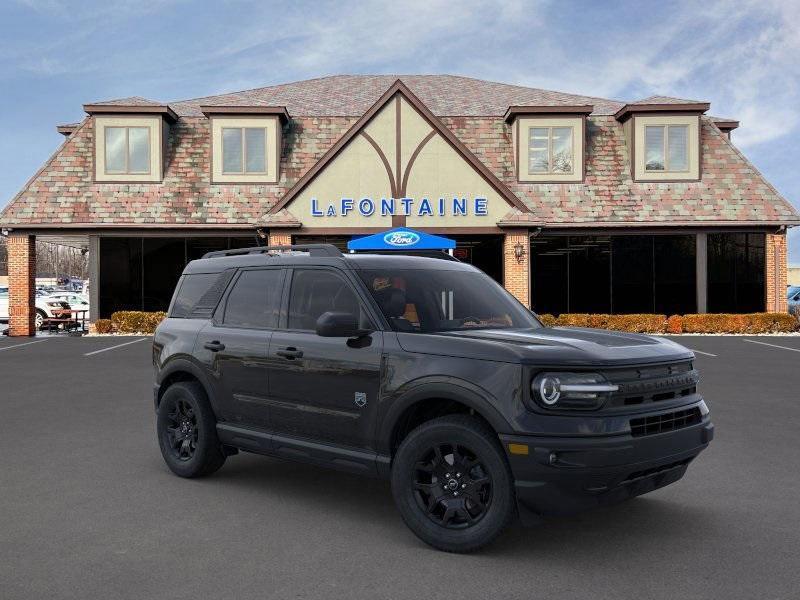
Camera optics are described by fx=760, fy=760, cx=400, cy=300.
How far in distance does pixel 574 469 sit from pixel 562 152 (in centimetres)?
2209

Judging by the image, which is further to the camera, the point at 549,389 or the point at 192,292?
the point at 192,292

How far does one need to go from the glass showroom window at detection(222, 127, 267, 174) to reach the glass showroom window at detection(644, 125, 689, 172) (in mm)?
12706

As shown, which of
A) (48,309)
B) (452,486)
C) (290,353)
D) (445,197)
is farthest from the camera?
(48,309)

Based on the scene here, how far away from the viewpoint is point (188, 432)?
666cm

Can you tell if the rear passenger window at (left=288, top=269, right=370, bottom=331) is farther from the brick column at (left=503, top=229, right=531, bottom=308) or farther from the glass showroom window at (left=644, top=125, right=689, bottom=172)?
the glass showroom window at (left=644, top=125, right=689, bottom=172)

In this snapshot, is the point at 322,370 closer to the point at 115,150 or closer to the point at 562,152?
the point at 562,152

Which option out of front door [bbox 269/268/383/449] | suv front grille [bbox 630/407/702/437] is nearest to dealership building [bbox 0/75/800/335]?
front door [bbox 269/268/383/449]

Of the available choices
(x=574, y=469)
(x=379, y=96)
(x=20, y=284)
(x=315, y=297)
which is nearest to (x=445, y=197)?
(x=379, y=96)

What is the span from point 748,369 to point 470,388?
11823mm

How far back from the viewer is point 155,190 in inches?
973

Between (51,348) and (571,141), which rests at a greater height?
(571,141)

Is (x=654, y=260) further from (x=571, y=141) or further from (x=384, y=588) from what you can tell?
(x=384, y=588)

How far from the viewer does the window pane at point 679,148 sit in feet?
83.0

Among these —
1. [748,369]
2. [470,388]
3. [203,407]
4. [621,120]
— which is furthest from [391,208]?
[470,388]
